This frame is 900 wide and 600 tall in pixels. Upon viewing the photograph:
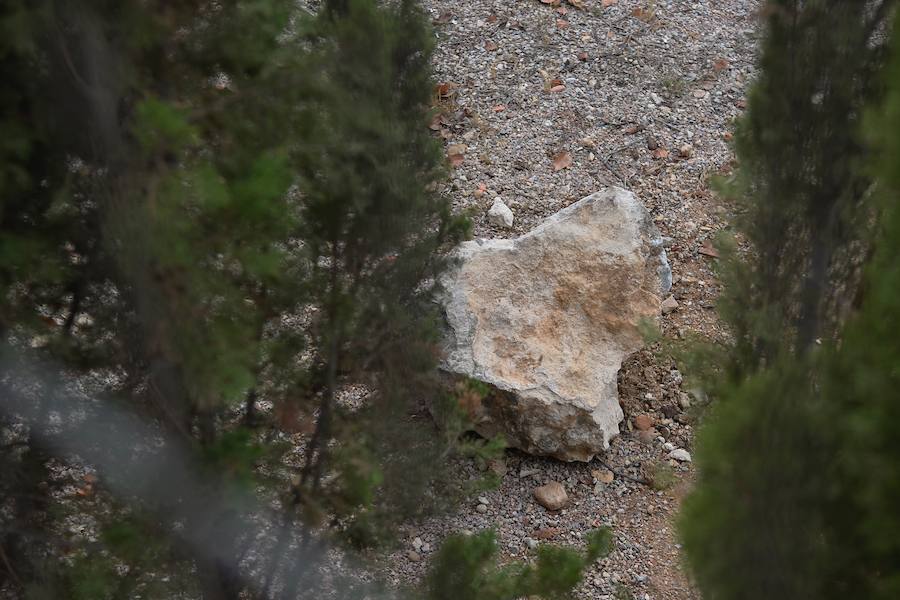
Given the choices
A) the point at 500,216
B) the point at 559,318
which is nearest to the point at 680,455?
the point at 559,318

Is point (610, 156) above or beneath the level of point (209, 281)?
above

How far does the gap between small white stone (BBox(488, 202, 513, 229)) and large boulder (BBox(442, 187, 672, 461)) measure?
61cm

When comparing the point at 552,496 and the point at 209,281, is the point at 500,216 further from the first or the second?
the point at 209,281

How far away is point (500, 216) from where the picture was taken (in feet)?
16.9

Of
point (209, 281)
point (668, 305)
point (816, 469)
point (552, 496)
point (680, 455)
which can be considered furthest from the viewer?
point (668, 305)

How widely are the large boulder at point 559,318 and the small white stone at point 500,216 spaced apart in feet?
1.99

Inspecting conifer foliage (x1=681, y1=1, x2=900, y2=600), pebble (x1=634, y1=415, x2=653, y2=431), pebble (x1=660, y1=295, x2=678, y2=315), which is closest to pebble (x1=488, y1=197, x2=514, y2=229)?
pebble (x1=660, y1=295, x2=678, y2=315)

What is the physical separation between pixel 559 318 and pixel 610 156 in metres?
1.53

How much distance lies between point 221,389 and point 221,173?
0.42m

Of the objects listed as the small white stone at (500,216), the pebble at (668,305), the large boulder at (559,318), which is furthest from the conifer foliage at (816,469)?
the small white stone at (500,216)

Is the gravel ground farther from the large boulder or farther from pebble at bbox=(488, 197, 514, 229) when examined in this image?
the large boulder

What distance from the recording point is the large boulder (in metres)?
4.11

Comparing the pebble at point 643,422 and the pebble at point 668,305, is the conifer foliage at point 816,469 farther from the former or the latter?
the pebble at point 668,305

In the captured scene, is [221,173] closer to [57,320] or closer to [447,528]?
[57,320]
